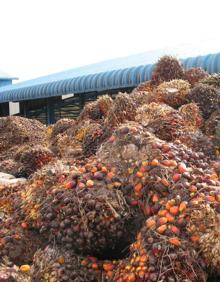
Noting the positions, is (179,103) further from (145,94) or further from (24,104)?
A: (24,104)

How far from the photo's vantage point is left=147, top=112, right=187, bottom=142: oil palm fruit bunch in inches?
179

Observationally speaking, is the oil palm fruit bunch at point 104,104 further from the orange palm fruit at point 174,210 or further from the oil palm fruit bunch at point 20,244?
the orange palm fruit at point 174,210

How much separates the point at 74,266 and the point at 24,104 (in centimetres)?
2527

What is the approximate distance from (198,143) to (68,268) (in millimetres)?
1867

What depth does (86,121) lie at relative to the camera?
6.79 m

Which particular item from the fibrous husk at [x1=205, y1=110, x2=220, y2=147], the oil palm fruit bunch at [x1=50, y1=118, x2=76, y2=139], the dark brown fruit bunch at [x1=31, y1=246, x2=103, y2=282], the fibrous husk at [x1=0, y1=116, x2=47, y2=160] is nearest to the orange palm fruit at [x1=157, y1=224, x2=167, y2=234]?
the dark brown fruit bunch at [x1=31, y1=246, x2=103, y2=282]

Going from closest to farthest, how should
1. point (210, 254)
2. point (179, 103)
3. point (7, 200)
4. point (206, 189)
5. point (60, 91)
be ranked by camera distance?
point (210, 254) → point (206, 189) → point (7, 200) → point (179, 103) → point (60, 91)

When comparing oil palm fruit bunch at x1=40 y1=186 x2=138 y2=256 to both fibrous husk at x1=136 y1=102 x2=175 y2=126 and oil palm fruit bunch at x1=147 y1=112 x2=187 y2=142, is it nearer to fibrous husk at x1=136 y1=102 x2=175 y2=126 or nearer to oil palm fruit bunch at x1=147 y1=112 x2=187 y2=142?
oil palm fruit bunch at x1=147 y1=112 x2=187 y2=142

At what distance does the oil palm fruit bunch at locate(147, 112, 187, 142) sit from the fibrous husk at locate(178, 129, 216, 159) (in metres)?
0.12

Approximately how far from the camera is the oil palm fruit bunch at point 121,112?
5.74 m

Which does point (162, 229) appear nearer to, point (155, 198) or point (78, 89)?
point (155, 198)

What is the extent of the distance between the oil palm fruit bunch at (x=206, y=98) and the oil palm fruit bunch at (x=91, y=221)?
296 centimetres

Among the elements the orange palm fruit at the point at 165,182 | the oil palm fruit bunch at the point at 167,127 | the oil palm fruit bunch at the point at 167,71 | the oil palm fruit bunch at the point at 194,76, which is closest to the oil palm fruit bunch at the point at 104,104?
the oil palm fruit bunch at the point at 167,71

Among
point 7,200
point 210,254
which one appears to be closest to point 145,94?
point 7,200
